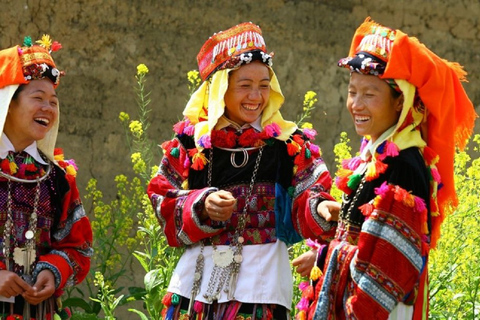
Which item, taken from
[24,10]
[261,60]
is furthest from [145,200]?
[24,10]

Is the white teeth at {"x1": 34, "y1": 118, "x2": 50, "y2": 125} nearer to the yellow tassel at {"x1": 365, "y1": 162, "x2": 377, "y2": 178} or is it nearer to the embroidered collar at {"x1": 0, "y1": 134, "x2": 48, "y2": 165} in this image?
the embroidered collar at {"x1": 0, "y1": 134, "x2": 48, "y2": 165}

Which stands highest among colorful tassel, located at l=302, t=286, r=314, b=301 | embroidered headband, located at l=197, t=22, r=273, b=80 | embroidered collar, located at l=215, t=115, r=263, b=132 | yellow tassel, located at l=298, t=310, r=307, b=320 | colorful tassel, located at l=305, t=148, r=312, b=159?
embroidered headband, located at l=197, t=22, r=273, b=80

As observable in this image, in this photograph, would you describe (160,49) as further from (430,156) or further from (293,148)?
(430,156)

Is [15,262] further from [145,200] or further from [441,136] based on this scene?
[441,136]

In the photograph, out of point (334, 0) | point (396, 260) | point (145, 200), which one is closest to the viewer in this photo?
point (396, 260)

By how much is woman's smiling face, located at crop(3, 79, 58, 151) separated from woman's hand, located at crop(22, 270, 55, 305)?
60cm

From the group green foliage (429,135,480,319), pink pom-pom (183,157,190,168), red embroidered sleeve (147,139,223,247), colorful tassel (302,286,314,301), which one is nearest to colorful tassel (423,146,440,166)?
colorful tassel (302,286,314,301)

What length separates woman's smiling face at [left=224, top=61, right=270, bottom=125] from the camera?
430cm

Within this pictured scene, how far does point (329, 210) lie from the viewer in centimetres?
400

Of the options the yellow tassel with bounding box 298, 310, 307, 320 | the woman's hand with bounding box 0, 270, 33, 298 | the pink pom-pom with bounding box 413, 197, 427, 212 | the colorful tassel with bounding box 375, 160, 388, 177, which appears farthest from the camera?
the woman's hand with bounding box 0, 270, 33, 298

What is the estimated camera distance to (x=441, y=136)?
12.1 feet

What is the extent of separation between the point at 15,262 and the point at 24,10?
2.58 m

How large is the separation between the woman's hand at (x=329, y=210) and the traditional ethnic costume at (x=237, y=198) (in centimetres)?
4

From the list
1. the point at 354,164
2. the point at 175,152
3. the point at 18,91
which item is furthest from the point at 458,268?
the point at 18,91
